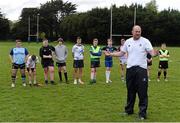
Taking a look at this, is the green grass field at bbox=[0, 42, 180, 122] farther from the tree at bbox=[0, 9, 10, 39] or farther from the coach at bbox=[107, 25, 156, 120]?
the tree at bbox=[0, 9, 10, 39]

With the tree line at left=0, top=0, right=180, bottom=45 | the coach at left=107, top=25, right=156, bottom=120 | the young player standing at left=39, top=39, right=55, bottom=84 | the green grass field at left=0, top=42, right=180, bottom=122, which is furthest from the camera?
the tree line at left=0, top=0, right=180, bottom=45

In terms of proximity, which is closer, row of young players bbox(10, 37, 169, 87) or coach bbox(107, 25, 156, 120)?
coach bbox(107, 25, 156, 120)

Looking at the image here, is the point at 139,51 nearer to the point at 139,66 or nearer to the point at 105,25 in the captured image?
the point at 139,66

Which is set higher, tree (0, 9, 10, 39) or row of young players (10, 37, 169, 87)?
tree (0, 9, 10, 39)

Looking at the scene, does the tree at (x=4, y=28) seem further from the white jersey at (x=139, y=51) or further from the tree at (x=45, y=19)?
the white jersey at (x=139, y=51)

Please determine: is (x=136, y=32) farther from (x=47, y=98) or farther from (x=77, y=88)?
(x=77, y=88)

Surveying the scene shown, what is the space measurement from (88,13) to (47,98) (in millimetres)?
77578

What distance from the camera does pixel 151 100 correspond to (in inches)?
506

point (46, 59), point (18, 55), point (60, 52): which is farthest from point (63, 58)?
point (18, 55)

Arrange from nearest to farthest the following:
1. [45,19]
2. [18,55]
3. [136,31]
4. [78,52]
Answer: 1. [136,31]
2. [18,55]
3. [78,52]
4. [45,19]

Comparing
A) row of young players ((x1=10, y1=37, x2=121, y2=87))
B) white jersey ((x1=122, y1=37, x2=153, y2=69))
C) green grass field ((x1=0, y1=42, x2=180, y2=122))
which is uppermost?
white jersey ((x1=122, y1=37, x2=153, y2=69))

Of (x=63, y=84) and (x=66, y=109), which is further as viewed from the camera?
(x=63, y=84)

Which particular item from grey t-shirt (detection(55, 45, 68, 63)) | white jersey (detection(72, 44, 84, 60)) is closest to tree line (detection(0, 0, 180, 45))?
white jersey (detection(72, 44, 84, 60))

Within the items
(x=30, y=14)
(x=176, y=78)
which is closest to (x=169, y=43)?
(x=30, y=14)
